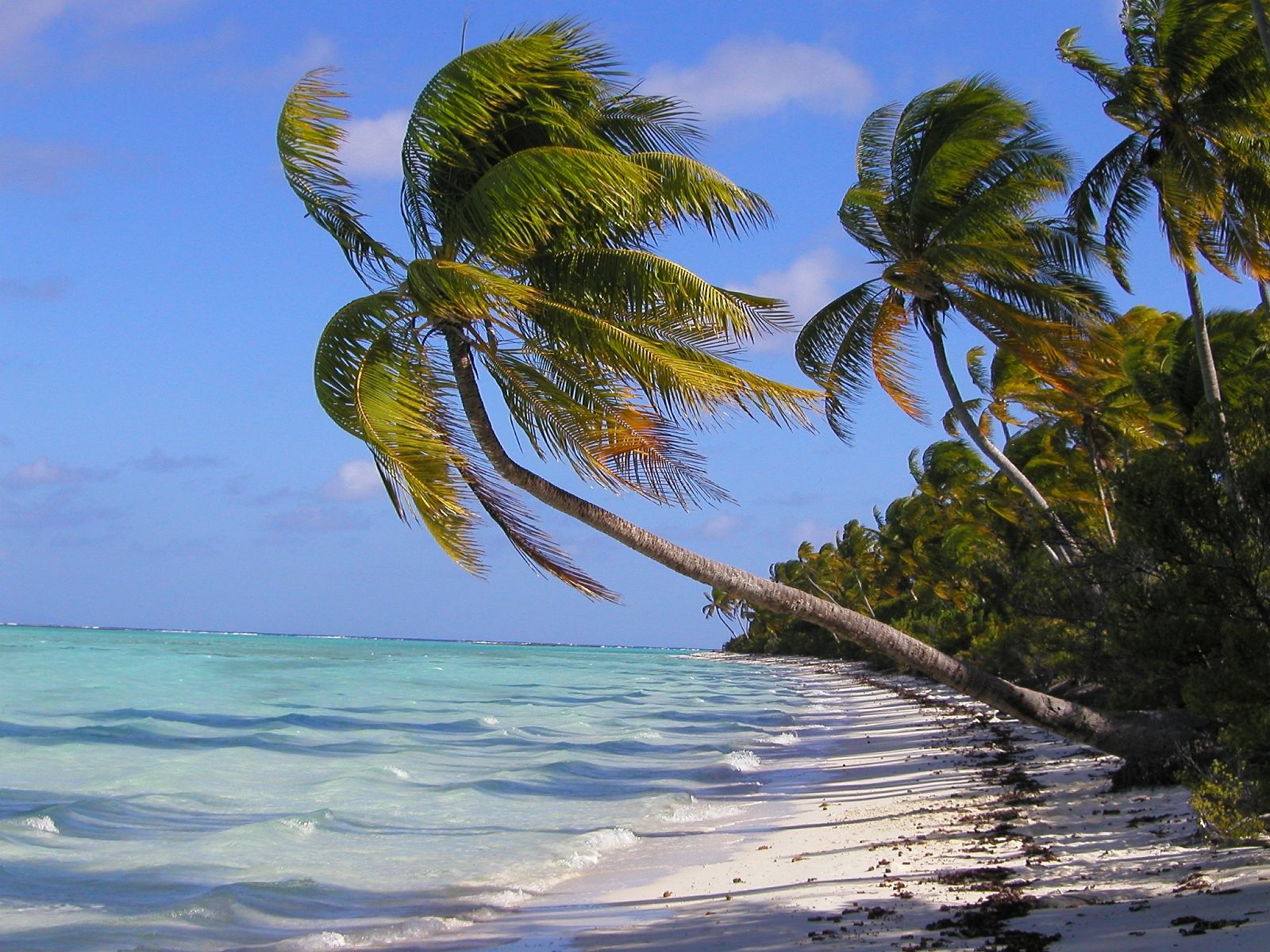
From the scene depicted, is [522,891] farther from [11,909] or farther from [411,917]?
[11,909]

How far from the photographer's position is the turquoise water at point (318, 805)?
875cm

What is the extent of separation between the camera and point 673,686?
50281 millimetres

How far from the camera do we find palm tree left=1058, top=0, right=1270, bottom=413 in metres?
11.4

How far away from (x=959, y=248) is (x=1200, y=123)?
2915 millimetres

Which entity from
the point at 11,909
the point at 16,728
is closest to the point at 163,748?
the point at 16,728

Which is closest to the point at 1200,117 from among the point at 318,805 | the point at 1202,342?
the point at 1202,342

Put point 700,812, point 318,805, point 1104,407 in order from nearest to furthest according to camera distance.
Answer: point 700,812
point 318,805
point 1104,407

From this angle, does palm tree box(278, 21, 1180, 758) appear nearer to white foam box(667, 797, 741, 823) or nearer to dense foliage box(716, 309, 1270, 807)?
dense foliage box(716, 309, 1270, 807)

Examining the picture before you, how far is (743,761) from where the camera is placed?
770 inches

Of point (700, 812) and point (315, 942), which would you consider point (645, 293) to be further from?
point (700, 812)

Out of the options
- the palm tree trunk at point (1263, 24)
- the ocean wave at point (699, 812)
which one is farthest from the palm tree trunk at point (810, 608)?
the ocean wave at point (699, 812)

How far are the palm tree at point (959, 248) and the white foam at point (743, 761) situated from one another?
7.50m

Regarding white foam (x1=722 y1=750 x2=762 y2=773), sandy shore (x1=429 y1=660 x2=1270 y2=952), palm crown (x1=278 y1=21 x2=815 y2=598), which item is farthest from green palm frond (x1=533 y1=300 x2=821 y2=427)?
white foam (x1=722 y1=750 x2=762 y2=773)

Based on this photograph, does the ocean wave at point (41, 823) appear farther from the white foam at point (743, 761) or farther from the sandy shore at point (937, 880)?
the white foam at point (743, 761)
